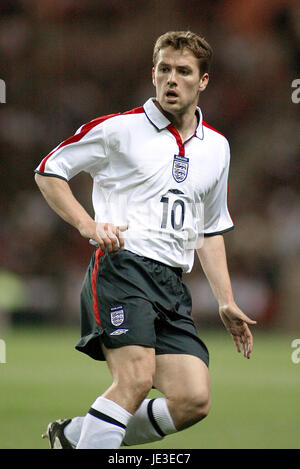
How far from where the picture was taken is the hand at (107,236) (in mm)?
3768

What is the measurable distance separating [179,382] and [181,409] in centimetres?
13

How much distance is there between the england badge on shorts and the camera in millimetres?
3924

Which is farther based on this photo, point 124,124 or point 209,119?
point 209,119

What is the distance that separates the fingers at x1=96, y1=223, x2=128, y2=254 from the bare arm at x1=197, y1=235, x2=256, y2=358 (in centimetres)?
91

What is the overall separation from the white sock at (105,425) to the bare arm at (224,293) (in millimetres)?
914

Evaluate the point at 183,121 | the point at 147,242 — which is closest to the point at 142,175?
the point at 147,242

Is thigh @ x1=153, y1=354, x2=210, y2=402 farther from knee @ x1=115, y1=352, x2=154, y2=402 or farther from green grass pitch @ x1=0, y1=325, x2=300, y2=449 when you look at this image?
green grass pitch @ x1=0, y1=325, x2=300, y2=449

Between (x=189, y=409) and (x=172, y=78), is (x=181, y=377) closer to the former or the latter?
(x=189, y=409)

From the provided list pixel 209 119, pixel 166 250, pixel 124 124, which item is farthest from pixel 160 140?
pixel 209 119

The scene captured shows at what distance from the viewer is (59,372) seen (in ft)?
30.9

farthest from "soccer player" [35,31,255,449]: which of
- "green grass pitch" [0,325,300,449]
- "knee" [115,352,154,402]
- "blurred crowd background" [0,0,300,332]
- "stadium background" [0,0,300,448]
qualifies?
"blurred crowd background" [0,0,300,332]

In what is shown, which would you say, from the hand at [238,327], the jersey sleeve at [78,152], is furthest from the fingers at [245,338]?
the jersey sleeve at [78,152]

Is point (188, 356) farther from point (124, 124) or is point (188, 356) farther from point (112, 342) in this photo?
point (124, 124)

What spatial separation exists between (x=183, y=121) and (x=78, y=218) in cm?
84
